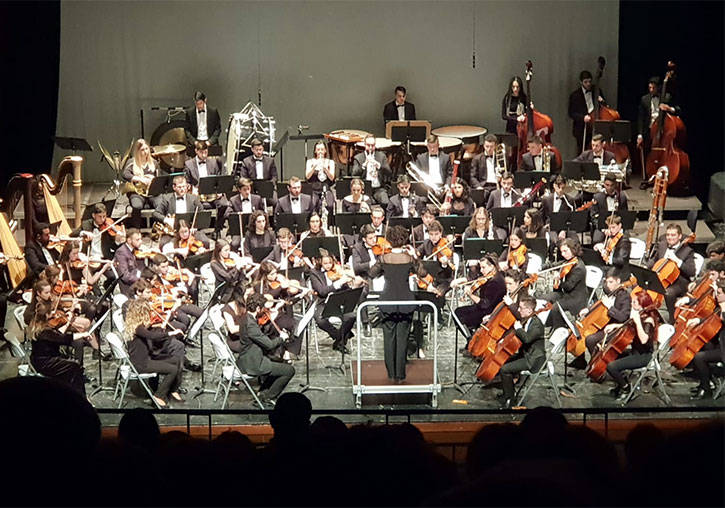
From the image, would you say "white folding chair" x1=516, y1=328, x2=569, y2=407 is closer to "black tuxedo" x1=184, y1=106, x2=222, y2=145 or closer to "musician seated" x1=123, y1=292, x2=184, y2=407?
"musician seated" x1=123, y1=292, x2=184, y2=407

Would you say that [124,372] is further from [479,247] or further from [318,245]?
[479,247]

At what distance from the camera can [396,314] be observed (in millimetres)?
8531

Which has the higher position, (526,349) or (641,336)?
(641,336)

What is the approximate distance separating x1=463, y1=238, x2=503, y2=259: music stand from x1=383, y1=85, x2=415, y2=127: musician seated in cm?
531

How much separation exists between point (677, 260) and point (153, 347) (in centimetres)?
481

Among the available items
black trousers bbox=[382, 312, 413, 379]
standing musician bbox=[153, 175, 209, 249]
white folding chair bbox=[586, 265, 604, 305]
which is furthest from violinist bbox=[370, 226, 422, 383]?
standing musician bbox=[153, 175, 209, 249]

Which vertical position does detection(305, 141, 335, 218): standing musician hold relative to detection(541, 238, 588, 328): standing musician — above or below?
above

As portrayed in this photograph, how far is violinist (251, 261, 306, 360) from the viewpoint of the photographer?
357 inches

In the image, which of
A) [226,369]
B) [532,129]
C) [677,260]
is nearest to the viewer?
[226,369]

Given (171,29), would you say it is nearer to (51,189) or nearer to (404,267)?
Result: (51,189)

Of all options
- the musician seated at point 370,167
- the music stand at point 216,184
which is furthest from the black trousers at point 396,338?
the musician seated at point 370,167

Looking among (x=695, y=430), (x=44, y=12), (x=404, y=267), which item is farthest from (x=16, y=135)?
(x=695, y=430)

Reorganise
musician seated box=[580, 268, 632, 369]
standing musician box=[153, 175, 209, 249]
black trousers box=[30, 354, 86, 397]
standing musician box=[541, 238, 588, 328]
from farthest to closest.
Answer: standing musician box=[153, 175, 209, 249], standing musician box=[541, 238, 588, 328], musician seated box=[580, 268, 632, 369], black trousers box=[30, 354, 86, 397]

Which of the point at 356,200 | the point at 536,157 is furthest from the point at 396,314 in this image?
the point at 536,157
